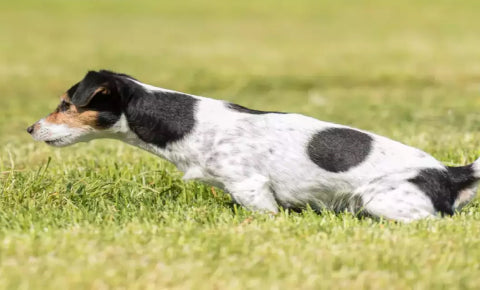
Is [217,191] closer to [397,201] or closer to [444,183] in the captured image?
[397,201]

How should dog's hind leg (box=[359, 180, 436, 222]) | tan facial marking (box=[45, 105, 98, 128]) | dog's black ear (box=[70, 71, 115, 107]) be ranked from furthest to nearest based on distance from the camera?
tan facial marking (box=[45, 105, 98, 128])
dog's black ear (box=[70, 71, 115, 107])
dog's hind leg (box=[359, 180, 436, 222])

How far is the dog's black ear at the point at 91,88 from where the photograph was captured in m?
5.70

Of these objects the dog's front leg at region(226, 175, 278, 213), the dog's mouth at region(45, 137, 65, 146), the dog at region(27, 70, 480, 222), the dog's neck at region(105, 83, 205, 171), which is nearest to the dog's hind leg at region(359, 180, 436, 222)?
A: the dog at region(27, 70, 480, 222)

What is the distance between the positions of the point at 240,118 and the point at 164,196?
2.89 feet

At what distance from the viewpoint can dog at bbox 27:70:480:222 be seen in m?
5.55

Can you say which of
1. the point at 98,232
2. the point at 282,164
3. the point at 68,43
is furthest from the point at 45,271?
the point at 68,43

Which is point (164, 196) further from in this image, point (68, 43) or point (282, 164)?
point (68, 43)

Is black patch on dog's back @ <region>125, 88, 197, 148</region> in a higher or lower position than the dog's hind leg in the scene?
higher

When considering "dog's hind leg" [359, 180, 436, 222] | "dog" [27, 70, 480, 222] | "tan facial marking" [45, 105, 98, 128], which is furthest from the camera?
"tan facial marking" [45, 105, 98, 128]

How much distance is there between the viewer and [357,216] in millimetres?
5770

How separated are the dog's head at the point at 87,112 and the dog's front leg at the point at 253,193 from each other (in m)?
1.01

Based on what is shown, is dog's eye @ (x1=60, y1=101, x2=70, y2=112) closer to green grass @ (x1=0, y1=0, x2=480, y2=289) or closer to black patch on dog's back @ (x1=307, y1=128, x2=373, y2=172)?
green grass @ (x1=0, y1=0, x2=480, y2=289)

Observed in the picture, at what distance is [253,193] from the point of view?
5.55 m

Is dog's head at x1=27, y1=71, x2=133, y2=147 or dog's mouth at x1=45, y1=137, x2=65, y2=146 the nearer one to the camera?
dog's head at x1=27, y1=71, x2=133, y2=147
